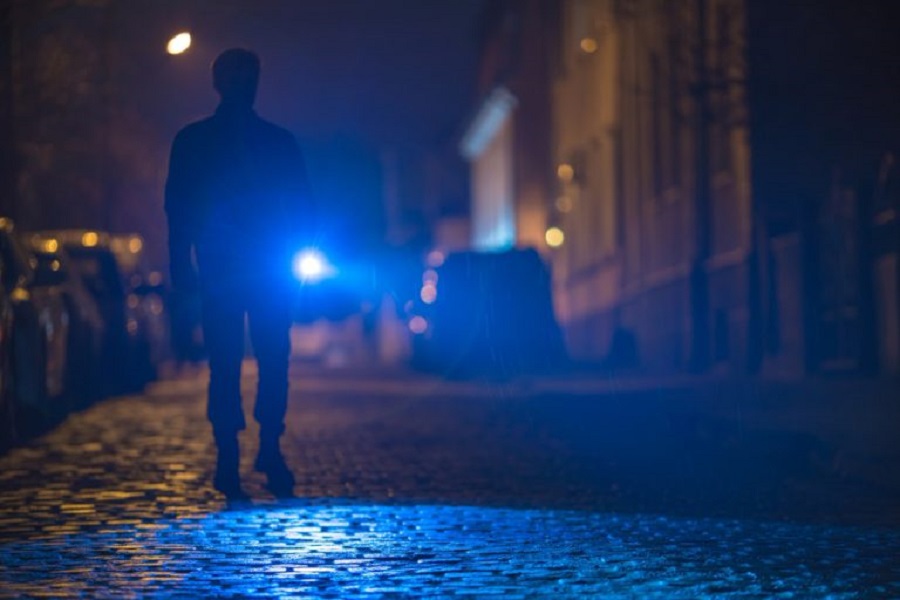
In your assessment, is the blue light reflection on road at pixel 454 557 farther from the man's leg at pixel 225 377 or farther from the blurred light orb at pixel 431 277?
the blurred light orb at pixel 431 277

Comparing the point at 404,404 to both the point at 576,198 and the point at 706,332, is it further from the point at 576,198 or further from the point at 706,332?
the point at 576,198

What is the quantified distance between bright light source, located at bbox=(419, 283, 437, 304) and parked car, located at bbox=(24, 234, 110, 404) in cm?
1210

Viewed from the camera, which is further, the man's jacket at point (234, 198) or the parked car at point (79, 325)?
A: the parked car at point (79, 325)

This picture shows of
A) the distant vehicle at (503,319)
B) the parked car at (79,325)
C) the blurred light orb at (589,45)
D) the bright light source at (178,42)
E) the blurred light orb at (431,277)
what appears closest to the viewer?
the bright light source at (178,42)

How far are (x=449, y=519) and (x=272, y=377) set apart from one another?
193 cm

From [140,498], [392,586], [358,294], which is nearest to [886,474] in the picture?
[140,498]

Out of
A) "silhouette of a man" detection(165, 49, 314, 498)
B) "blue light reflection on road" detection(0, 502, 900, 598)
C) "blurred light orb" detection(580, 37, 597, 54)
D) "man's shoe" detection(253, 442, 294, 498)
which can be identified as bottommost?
"blue light reflection on road" detection(0, 502, 900, 598)

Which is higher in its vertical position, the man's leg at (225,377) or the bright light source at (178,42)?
the bright light source at (178,42)

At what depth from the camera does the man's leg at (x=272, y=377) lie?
33.9ft

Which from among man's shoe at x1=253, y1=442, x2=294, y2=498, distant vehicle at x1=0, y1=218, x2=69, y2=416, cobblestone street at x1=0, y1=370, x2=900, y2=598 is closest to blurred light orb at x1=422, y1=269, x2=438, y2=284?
distant vehicle at x1=0, y1=218, x2=69, y2=416

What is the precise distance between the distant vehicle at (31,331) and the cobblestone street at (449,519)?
563mm

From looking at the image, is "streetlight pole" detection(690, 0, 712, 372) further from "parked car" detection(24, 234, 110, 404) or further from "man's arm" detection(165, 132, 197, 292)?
"man's arm" detection(165, 132, 197, 292)

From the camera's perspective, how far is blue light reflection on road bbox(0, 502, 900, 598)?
21.5 feet

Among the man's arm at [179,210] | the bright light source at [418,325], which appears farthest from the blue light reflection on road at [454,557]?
the bright light source at [418,325]
